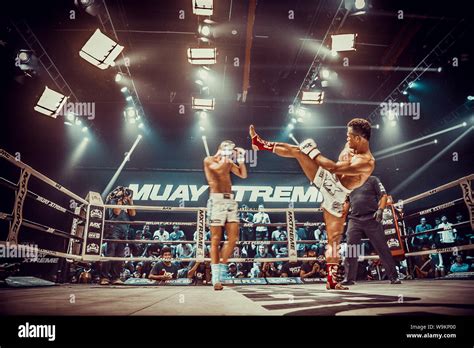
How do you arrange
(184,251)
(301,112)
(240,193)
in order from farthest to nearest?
(240,193) < (301,112) < (184,251)

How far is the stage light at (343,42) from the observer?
263 inches

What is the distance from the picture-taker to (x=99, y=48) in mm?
6211

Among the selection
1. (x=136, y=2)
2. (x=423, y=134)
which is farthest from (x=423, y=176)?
(x=136, y=2)

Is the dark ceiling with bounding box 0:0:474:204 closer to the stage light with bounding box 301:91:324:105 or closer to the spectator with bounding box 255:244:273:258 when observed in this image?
the stage light with bounding box 301:91:324:105

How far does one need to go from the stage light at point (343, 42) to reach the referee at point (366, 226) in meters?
4.11

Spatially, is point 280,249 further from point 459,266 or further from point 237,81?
point 237,81

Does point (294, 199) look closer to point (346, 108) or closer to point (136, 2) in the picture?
point (346, 108)

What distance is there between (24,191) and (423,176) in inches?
472

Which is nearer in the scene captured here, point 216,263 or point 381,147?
point 216,263

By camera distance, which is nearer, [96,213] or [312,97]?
[96,213]

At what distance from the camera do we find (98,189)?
10703mm

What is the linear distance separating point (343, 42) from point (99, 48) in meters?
5.09

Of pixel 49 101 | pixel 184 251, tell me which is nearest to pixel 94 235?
pixel 184 251

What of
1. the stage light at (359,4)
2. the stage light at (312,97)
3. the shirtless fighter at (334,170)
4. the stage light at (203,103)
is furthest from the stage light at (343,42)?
the shirtless fighter at (334,170)
